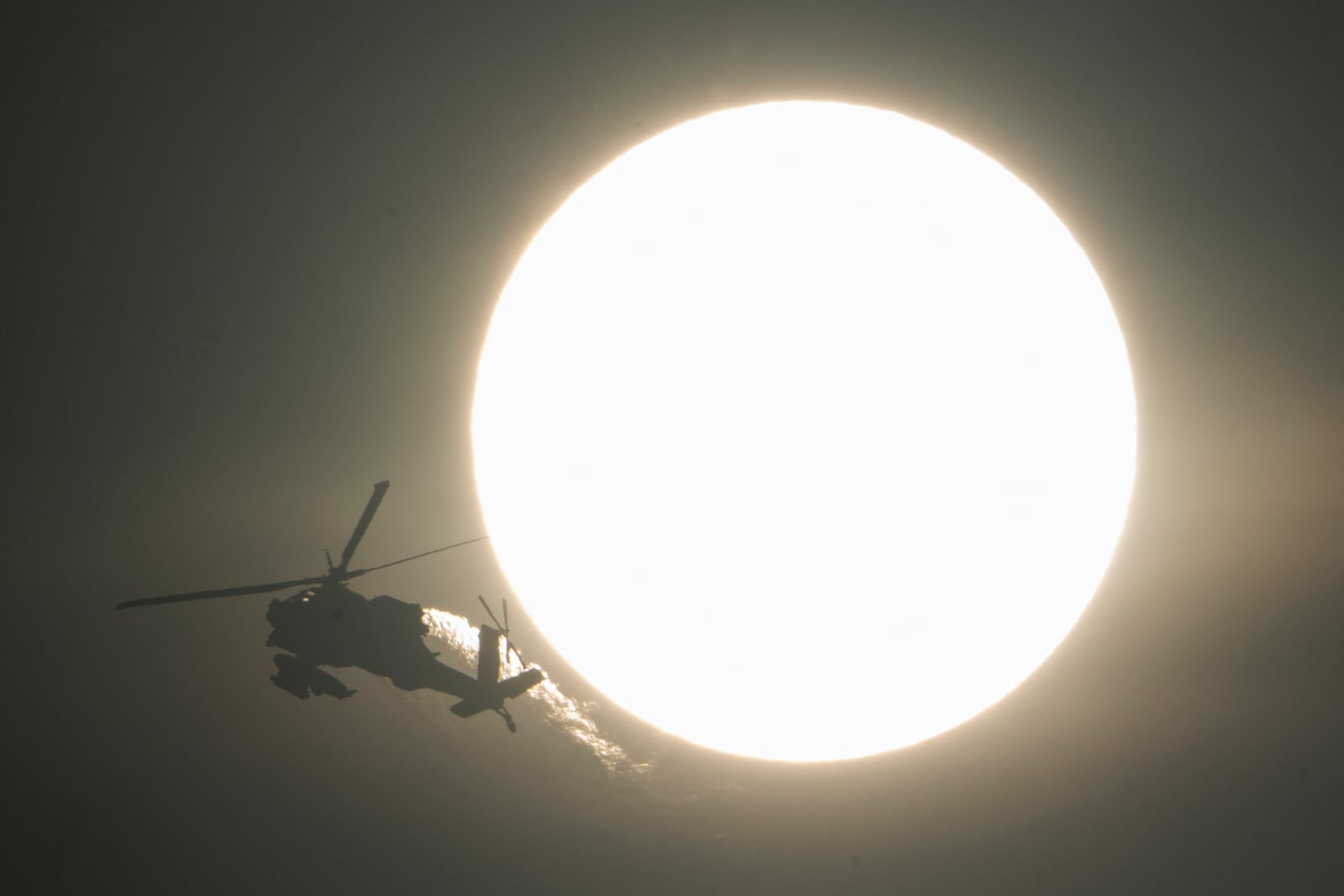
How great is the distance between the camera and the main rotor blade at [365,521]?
11992mm

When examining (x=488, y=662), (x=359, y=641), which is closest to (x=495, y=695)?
(x=488, y=662)

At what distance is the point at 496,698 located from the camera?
13.2 m

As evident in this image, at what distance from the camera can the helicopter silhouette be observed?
11.7 m

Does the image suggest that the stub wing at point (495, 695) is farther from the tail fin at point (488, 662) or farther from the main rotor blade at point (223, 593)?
the main rotor blade at point (223, 593)

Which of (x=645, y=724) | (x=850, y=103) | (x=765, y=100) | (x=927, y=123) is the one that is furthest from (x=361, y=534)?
(x=927, y=123)

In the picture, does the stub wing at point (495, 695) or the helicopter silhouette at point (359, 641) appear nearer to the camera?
the helicopter silhouette at point (359, 641)

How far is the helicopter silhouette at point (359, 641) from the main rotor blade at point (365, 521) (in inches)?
0.6

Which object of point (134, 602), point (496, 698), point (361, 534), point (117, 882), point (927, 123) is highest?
point (927, 123)

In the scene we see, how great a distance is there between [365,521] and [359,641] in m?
2.16

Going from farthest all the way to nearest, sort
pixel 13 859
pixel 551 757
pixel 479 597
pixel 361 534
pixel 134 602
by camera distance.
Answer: pixel 551 757, pixel 13 859, pixel 479 597, pixel 361 534, pixel 134 602

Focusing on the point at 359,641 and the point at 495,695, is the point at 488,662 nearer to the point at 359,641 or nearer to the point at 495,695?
the point at 495,695

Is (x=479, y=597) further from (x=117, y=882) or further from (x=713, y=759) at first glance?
(x=117, y=882)

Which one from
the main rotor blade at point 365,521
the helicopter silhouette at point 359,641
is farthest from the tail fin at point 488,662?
the main rotor blade at point 365,521

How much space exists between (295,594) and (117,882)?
34.1 feet
